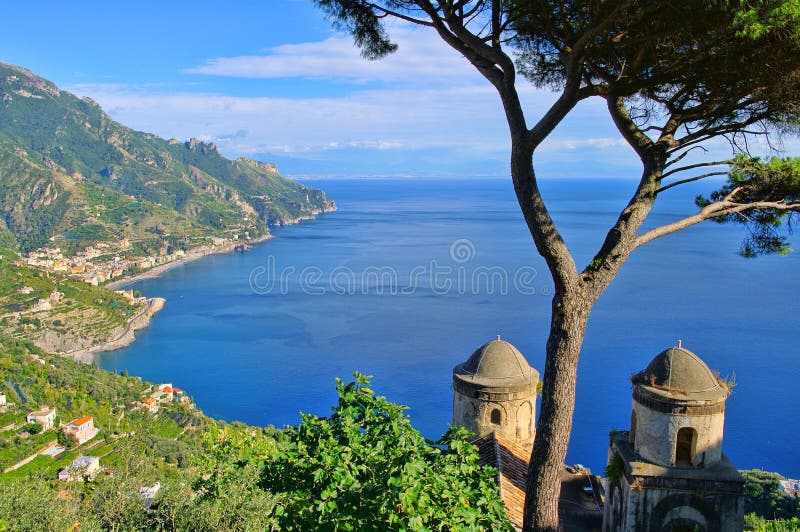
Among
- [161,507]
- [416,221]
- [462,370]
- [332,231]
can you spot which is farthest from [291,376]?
[416,221]

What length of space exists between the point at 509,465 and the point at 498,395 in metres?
1.07

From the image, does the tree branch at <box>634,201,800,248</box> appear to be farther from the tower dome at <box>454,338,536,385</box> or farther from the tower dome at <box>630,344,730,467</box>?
the tower dome at <box>454,338,536,385</box>

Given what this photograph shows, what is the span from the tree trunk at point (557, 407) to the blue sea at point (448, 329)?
24053 millimetres

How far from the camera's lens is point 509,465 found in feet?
26.4

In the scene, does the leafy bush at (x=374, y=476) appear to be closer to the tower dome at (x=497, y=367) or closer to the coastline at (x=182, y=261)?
the tower dome at (x=497, y=367)

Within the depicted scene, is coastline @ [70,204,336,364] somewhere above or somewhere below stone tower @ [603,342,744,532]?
below

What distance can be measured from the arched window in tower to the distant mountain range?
101794 mm

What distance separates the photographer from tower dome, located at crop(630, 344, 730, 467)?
281 inches

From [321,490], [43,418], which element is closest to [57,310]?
[43,418]

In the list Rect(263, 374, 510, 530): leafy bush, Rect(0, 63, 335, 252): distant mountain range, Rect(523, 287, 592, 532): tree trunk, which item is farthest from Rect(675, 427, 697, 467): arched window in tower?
Rect(0, 63, 335, 252): distant mountain range

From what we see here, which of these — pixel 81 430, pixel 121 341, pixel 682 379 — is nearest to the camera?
pixel 682 379

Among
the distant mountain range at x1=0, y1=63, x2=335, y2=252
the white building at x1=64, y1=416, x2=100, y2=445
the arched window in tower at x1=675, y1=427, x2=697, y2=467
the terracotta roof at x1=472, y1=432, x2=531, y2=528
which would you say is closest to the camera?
the terracotta roof at x1=472, y1=432, x2=531, y2=528

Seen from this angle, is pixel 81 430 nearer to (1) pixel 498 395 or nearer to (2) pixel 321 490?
(1) pixel 498 395

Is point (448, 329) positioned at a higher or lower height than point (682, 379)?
lower
